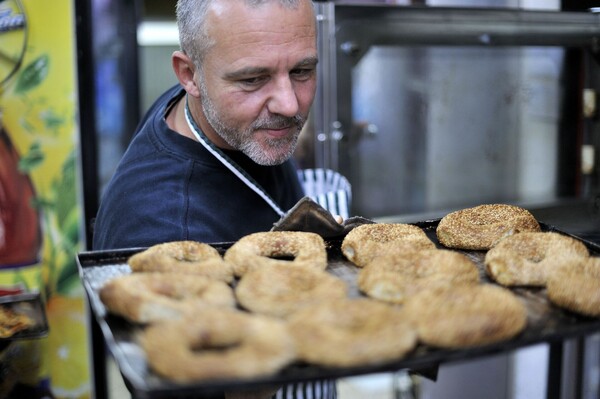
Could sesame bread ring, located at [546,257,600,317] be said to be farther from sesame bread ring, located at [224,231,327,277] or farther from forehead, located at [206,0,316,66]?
forehead, located at [206,0,316,66]

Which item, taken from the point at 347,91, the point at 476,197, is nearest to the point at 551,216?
the point at 476,197

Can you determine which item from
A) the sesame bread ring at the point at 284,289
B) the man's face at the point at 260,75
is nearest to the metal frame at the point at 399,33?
the man's face at the point at 260,75

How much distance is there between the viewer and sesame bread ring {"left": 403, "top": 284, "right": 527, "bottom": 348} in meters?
1.05

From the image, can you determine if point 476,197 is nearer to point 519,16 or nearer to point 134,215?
point 519,16

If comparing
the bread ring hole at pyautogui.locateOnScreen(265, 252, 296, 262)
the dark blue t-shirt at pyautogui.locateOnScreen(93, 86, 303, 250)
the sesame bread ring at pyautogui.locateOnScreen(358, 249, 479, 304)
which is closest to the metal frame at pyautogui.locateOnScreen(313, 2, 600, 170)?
the dark blue t-shirt at pyautogui.locateOnScreen(93, 86, 303, 250)

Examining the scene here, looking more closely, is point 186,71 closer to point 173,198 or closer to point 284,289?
point 173,198

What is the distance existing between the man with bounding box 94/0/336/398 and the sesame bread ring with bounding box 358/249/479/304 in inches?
23.1

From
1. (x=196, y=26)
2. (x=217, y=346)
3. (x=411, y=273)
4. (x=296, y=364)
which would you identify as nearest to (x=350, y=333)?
(x=296, y=364)

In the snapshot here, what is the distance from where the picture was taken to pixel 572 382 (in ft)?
8.48

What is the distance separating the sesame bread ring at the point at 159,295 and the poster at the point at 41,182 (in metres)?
2.08

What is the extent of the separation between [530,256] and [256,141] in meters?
0.82

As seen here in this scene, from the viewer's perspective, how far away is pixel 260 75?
179cm

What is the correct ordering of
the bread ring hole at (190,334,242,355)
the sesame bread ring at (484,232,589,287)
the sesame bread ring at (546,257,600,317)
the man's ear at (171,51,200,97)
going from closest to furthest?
the bread ring hole at (190,334,242,355), the sesame bread ring at (546,257,600,317), the sesame bread ring at (484,232,589,287), the man's ear at (171,51,200,97)

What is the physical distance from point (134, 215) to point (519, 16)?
220 cm
